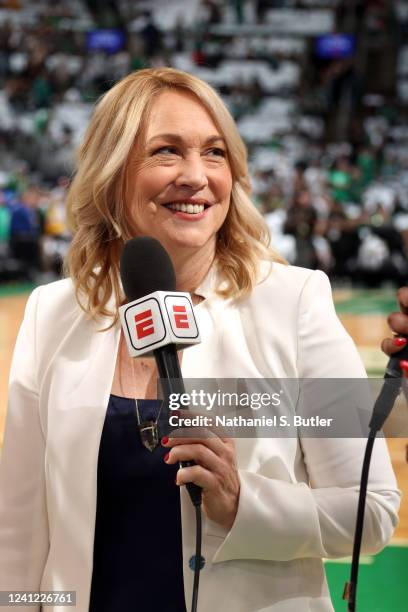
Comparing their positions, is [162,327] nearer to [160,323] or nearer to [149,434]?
[160,323]

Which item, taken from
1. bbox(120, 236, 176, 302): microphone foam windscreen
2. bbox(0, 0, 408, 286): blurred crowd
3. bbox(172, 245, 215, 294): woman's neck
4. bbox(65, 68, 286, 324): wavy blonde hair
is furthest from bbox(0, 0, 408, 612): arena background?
bbox(120, 236, 176, 302): microphone foam windscreen

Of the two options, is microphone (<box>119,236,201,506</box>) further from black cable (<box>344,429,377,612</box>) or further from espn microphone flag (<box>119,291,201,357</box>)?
Result: black cable (<box>344,429,377,612</box>)

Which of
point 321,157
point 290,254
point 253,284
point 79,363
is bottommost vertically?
point 79,363

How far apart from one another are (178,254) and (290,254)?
11.6 meters

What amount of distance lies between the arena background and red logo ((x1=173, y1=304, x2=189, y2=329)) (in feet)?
41.7

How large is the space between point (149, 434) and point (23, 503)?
215mm

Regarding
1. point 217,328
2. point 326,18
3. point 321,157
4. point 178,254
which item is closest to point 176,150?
point 178,254

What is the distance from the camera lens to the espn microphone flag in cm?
99

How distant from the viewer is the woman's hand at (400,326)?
0.92 meters

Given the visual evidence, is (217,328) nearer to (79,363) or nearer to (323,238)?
(79,363)

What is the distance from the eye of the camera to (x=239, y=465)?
3.84 ft

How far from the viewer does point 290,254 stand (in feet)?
42.3

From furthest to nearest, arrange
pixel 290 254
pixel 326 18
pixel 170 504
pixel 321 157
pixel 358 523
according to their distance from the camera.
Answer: pixel 326 18 < pixel 321 157 < pixel 290 254 < pixel 170 504 < pixel 358 523

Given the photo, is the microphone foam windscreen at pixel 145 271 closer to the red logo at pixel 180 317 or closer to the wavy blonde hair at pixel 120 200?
the red logo at pixel 180 317
